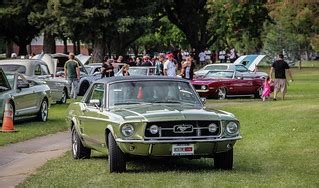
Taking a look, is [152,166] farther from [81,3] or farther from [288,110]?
[81,3]

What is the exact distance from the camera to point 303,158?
41.8ft

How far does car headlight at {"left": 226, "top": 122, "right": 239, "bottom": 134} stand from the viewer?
36.2 feet

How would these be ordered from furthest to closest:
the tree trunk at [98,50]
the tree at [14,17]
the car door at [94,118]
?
the tree trunk at [98,50]
the tree at [14,17]
the car door at [94,118]

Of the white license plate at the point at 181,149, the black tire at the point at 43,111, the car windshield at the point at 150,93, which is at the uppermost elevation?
the car windshield at the point at 150,93

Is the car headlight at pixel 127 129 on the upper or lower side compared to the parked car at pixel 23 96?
upper

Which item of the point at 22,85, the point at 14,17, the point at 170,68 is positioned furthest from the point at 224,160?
the point at 14,17

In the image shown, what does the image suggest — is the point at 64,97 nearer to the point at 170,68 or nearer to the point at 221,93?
the point at 170,68

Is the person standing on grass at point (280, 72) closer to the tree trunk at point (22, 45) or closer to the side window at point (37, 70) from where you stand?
the side window at point (37, 70)

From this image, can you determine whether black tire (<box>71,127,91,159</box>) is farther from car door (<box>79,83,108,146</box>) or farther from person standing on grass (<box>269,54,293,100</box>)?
person standing on grass (<box>269,54,293,100</box>)

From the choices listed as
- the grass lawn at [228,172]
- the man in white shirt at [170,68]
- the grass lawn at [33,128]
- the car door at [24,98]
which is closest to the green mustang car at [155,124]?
the grass lawn at [228,172]

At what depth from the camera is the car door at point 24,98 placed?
20.1 meters

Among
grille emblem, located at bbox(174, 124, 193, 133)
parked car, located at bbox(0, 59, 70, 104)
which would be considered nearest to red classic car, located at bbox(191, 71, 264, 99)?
parked car, located at bbox(0, 59, 70, 104)

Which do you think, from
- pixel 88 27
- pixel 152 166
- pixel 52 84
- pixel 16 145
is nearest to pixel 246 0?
pixel 88 27

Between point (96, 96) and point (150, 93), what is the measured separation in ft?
3.97
